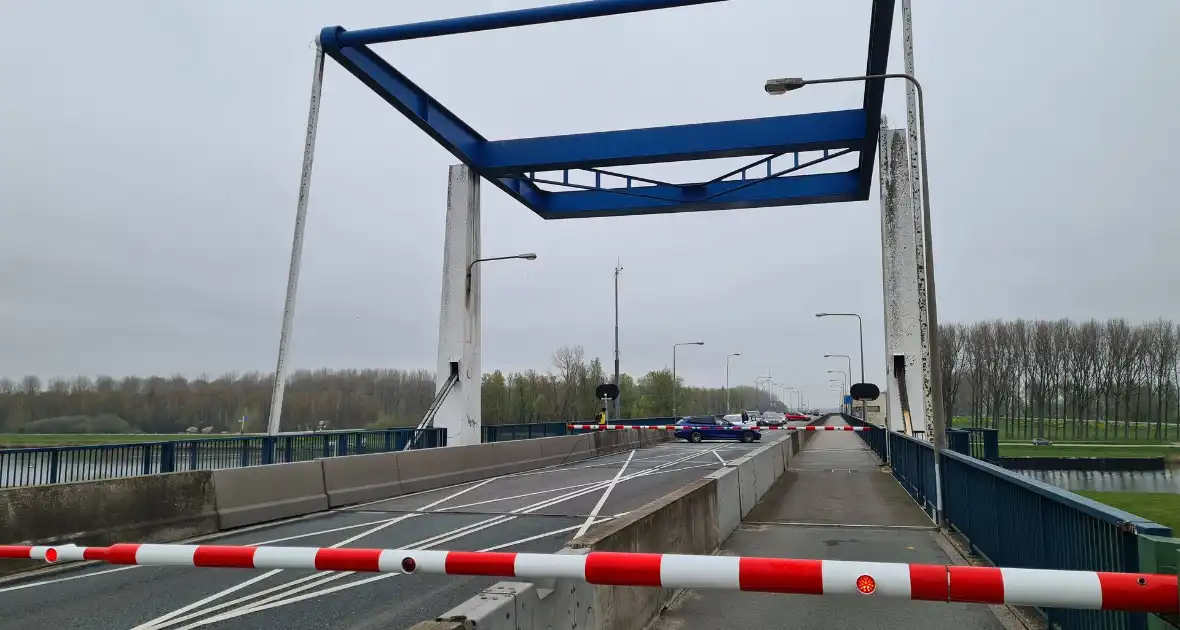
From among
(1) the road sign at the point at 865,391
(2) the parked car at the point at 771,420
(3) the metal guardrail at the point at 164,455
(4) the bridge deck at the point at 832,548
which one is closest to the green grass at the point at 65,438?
(3) the metal guardrail at the point at 164,455

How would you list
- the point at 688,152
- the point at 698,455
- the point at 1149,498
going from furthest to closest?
the point at 1149,498, the point at 698,455, the point at 688,152

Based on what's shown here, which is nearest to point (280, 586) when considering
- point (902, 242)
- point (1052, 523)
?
point (1052, 523)

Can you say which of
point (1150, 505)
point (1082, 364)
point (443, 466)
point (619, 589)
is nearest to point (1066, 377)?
point (1082, 364)

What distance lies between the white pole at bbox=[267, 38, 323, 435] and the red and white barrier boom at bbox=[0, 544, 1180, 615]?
1236 cm

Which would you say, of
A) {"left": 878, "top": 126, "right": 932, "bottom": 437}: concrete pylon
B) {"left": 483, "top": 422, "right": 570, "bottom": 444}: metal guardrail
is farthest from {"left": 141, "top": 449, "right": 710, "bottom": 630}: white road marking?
{"left": 483, "top": 422, "right": 570, "bottom": 444}: metal guardrail

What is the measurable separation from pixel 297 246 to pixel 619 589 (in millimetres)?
13628

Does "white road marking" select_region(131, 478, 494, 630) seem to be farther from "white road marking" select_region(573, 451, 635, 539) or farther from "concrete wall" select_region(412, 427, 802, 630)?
"concrete wall" select_region(412, 427, 802, 630)

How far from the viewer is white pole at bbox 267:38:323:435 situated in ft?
52.9

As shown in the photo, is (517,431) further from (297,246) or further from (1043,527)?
(1043,527)

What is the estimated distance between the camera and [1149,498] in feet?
137

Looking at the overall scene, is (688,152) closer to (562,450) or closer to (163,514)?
(562,450)

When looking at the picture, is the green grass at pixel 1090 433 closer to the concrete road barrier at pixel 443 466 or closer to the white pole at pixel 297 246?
the concrete road barrier at pixel 443 466

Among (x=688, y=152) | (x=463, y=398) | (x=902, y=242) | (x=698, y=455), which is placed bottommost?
(x=698, y=455)

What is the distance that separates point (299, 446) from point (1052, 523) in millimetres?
14374
